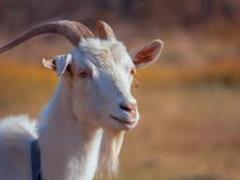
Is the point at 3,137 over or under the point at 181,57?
over

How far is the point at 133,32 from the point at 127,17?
12.7 ft

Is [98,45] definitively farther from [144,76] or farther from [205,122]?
[144,76]

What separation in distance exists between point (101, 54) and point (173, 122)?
64.1ft

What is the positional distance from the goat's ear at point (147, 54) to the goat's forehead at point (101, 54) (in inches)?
13.1

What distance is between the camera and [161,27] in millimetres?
70562

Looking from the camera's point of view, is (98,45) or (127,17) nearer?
(98,45)

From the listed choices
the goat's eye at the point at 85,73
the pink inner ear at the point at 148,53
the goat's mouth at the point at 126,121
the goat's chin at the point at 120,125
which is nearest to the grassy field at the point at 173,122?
the pink inner ear at the point at 148,53

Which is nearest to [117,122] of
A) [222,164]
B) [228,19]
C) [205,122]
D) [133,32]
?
[222,164]

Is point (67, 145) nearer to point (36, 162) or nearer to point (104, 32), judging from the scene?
point (36, 162)

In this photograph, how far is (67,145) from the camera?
862 cm

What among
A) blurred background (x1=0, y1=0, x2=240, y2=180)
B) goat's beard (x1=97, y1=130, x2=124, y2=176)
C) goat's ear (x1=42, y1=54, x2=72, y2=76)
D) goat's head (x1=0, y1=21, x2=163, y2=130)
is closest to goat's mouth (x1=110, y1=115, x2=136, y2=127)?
goat's head (x1=0, y1=21, x2=163, y2=130)

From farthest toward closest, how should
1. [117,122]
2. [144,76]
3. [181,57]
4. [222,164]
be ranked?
[181,57], [144,76], [222,164], [117,122]

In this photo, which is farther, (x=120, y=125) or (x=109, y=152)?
(x=109, y=152)

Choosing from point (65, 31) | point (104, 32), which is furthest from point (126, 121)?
point (104, 32)
